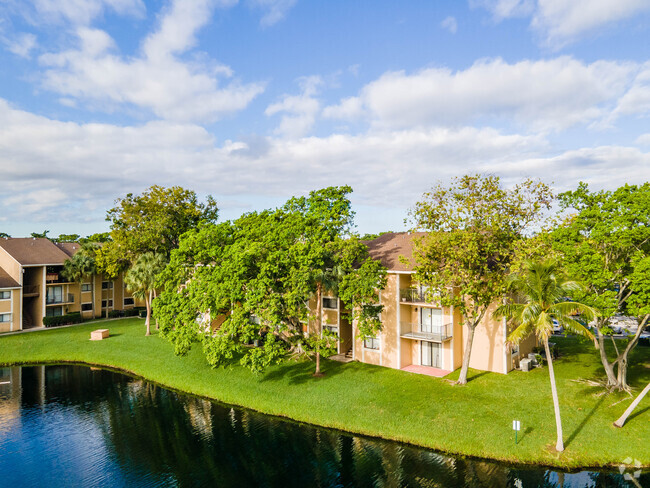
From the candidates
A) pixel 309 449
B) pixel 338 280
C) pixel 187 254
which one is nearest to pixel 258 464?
pixel 309 449

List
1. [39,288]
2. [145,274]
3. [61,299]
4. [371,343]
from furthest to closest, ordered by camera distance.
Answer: [61,299], [39,288], [145,274], [371,343]

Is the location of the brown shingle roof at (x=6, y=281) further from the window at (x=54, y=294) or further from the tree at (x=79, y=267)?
the tree at (x=79, y=267)

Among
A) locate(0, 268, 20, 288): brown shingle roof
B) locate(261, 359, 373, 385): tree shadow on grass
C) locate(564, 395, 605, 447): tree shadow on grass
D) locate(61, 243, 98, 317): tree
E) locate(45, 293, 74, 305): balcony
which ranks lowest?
locate(564, 395, 605, 447): tree shadow on grass

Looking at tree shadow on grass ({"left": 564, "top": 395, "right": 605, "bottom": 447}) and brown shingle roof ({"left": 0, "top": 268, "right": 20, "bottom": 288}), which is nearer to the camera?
tree shadow on grass ({"left": 564, "top": 395, "right": 605, "bottom": 447})

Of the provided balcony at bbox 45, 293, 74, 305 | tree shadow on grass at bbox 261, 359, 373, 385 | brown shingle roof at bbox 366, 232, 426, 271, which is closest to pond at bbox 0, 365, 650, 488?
tree shadow on grass at bbox 261, 359, 373, 385

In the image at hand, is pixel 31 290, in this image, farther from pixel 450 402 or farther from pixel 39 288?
pixel 450 402

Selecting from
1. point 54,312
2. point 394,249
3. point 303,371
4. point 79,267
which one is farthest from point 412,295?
point 54,312

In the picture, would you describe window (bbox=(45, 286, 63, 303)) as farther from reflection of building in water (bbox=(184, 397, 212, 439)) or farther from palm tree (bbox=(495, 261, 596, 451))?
palm tree (bbox=(495, 261, 596, 451))
